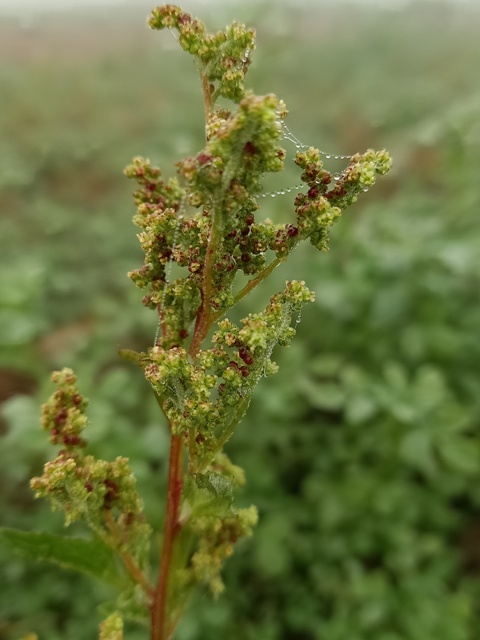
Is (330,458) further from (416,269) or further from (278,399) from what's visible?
(416,269)

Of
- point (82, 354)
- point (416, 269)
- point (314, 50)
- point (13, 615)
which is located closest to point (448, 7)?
point (314, 50)

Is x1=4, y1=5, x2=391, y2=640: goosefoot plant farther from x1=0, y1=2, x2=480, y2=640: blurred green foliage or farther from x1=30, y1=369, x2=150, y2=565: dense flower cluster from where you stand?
x1=0, y1=2, x2=480, y2=640: blurred green foliage

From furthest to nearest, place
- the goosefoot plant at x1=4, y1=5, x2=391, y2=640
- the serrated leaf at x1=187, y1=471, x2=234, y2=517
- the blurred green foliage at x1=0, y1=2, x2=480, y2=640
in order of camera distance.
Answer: the blurred green foliage at x1=0, y1=2, x2=480, y2=640 → the serrated leaf at x1=187, y1=471, x2=234, y2=517 → the goosefoot plant at x1=4, y1=5, x2=391, y2=640

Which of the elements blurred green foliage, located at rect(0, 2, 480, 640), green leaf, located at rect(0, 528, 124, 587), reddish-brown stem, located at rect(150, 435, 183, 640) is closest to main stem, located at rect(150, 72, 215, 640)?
reddish-brown stem, located at rect(150, 435, 183, 640)

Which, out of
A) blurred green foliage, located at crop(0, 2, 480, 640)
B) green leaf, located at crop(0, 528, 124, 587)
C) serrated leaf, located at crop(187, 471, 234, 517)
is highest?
blurred green foliage, located at crop(0, 2, 480, 640)

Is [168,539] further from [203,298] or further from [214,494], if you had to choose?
[203,298]

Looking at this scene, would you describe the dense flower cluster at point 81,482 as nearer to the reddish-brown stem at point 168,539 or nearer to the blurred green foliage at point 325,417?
the reddish-brown stem at point 168,539

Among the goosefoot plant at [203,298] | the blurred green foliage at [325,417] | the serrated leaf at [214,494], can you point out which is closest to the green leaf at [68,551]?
the goosefoot plant at [203,298]

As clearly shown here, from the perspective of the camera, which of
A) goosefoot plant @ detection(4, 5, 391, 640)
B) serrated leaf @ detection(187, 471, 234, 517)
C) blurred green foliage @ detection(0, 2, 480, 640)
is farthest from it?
blurred green foliage @ detection(0, 2, 480, 640)
